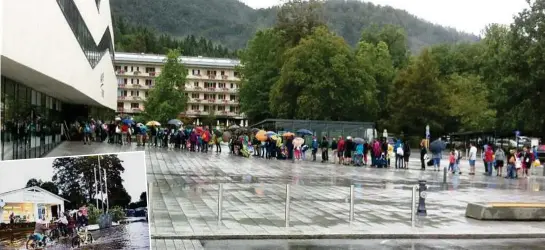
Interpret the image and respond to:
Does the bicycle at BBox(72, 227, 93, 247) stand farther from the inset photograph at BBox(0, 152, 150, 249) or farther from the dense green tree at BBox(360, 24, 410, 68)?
the dense green tree at BBox(360, 24, 410, 68)

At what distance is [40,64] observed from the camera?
19641 mm

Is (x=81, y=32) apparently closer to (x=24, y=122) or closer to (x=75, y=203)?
(x=24, y=122)

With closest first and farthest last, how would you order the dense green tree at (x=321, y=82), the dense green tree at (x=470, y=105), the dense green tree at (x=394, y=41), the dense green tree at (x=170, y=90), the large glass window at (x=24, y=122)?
the large glass window at (x=24, y=122)
the dense green tree at (x=321, y=82)
the dense green tree at (x=470, y=105)
the dense green tree at (x=170, y=90)
the dense green tree at (x=394, y=41)

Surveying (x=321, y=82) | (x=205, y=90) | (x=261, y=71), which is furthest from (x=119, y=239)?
(x=205, y=90)

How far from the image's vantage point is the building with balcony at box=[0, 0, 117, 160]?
16.4 meters

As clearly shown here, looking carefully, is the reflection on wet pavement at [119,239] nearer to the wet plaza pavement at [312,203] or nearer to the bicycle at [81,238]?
the bicycle at [81,238]

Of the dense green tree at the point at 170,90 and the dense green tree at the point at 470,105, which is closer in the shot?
the dense green tree at the point at 470,105

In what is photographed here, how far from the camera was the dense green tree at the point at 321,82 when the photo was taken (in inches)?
2719

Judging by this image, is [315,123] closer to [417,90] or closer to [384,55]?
[417,90]

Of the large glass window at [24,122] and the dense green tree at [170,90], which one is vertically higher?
the dense green tree at [170,90]

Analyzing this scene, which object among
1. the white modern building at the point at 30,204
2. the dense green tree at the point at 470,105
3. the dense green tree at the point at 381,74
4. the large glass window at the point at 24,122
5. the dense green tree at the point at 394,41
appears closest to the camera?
the white modern building at the point at 30,204

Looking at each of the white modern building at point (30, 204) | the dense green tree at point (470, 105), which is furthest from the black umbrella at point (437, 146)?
the dense green tree at point (470, 105)

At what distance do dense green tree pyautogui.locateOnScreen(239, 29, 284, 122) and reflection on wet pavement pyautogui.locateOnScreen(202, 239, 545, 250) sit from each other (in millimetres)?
68641

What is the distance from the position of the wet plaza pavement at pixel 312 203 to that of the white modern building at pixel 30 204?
7.14m
